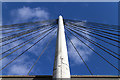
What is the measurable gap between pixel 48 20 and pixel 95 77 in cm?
1192

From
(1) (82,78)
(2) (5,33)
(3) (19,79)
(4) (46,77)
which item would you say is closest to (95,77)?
(1) (82,78)

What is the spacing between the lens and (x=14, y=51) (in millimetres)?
8305

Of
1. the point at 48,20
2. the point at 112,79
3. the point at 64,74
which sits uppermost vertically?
the point at 48,20

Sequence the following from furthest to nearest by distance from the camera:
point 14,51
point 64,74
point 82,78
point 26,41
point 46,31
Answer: point 46,31 → point 26,41 → point 14,51 → point 82,78 → point 64,74

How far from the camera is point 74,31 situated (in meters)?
11.8

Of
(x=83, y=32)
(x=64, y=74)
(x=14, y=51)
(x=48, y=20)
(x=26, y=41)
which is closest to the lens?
(x=64, y=74)

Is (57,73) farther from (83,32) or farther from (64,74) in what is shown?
(83,32)

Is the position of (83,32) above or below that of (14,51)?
above

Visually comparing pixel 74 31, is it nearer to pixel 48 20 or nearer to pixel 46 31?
pixel 46 31

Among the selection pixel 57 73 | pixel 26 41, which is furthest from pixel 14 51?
pixel 57 73

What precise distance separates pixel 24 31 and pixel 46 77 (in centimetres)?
693

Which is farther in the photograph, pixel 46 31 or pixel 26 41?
pixel 46 31

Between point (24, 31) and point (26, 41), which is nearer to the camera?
point (26, 41)

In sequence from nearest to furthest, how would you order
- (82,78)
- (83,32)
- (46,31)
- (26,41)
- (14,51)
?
(82,78), (14,51), (26,41), (83,32), (46,31)
